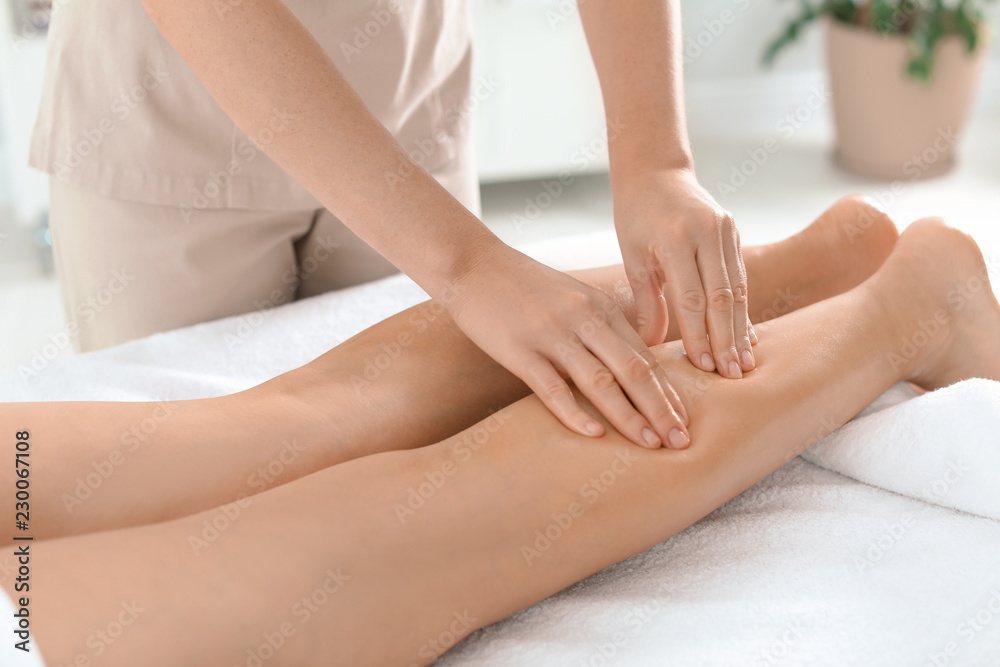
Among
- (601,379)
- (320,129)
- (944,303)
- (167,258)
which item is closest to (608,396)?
(601,379)

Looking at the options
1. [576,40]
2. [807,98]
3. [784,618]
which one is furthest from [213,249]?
[807,98]

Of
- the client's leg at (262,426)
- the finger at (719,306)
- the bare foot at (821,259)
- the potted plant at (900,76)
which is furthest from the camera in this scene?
the potted plant at (900,76)

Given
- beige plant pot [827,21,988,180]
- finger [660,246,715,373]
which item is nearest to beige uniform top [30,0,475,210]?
finger [660,246,715,373]

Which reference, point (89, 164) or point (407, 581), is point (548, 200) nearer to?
point (89, 164)

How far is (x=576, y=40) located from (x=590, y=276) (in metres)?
1.86

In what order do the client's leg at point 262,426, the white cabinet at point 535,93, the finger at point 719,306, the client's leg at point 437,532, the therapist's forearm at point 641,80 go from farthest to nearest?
the white cabinet at point 535,93, the therapist's forearm at point 641,80, the finger at point 719,306, the client's leg at point 262,426, the client's leg at point 437,532

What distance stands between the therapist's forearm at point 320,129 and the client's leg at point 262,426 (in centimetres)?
14

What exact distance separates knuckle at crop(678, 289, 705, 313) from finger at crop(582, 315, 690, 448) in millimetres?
104

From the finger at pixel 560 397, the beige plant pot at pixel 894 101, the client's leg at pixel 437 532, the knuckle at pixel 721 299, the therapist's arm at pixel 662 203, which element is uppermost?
the therapist's arm at pixel 662 203

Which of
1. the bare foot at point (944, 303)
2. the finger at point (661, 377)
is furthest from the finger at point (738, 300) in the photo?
the bare foot at point (944, 303)

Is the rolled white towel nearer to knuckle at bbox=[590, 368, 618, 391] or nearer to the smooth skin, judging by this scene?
the smooth skin

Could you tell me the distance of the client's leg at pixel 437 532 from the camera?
26.9 inches

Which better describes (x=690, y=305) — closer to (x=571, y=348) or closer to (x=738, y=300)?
(x=738, y=300)

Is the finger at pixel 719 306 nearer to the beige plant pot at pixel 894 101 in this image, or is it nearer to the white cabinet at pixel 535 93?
the white cabinet at pixel 535 93
